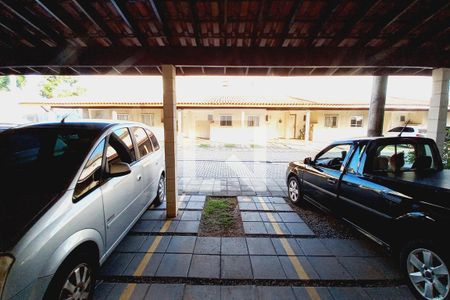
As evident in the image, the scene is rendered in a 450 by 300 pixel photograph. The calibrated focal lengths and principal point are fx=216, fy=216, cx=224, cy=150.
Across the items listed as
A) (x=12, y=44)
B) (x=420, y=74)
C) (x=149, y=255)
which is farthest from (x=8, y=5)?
(x=420, y=74)

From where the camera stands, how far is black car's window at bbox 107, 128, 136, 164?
3.04 m

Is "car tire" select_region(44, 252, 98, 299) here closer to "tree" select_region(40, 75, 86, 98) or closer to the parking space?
the parking space

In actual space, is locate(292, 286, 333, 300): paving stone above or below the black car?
below

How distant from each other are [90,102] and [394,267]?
18.2 metres

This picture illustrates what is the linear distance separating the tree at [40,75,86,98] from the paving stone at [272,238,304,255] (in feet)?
133

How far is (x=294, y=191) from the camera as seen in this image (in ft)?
17.0

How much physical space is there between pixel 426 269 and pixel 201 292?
2.42 m

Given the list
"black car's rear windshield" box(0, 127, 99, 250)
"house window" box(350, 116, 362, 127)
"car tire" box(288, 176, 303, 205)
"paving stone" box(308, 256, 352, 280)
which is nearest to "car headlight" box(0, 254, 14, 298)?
"black car's rear windshield" box(0, 127, 99, 250)

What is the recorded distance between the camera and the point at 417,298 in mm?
2373

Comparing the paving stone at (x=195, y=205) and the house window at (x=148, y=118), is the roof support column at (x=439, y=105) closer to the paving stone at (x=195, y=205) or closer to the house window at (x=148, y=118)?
the paving stone at (x=195, y=205)

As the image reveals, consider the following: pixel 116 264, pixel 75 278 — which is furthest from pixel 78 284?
pixel 116 264

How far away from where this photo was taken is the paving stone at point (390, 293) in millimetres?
2420

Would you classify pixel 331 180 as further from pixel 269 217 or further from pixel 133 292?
pixel 133 292

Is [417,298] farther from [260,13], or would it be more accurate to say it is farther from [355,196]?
[260,13]
